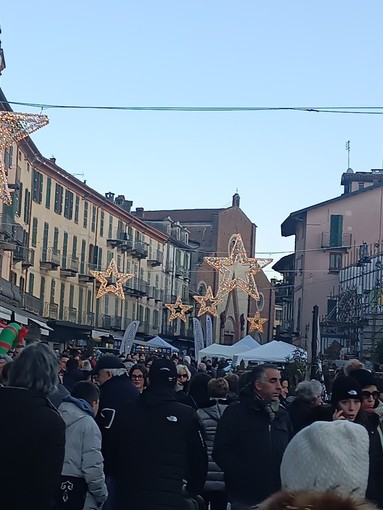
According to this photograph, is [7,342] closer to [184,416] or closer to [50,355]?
[184,416]

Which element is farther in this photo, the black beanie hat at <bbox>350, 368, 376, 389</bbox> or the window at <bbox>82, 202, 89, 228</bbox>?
the window at <bbox>82, 202, 89, 228</bbox>

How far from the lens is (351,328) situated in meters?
52.0

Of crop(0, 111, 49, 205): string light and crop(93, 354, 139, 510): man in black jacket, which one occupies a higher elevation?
crop(0, 111, 49, 205): string light

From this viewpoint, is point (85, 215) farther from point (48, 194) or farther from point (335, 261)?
point (335, 261)

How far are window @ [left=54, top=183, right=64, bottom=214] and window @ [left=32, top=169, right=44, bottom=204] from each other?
9.50 ft

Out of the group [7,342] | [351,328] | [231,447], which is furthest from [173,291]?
[231,447]

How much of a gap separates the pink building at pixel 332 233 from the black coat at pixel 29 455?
57838mm

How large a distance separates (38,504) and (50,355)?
0.75m

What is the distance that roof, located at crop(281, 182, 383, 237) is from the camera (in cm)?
6419

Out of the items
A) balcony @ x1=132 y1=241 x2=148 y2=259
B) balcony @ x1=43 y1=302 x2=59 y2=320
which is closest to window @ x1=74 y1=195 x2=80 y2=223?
balcony @ x1=43 y1=302 x2=59 y2=320

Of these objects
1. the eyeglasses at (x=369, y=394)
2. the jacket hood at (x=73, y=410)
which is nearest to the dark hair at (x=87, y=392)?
the jacket hood at (x=73, y=410)

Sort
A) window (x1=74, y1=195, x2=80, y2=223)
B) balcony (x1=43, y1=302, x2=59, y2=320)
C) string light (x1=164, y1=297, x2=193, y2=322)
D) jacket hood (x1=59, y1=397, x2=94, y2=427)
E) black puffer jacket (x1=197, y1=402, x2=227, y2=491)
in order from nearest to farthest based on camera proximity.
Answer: jacket hood (x1=59, y1=397, x2=94, y2=427), black puffer jacket (x1=197, y1=402, x2=227, y2=491), balcony (x1=43, y1=302, x2=59, y2=320), window (x1=74, y1=195, x2=80, y2=223), string light (x1=164, y1=297, x2=193, y2=322)

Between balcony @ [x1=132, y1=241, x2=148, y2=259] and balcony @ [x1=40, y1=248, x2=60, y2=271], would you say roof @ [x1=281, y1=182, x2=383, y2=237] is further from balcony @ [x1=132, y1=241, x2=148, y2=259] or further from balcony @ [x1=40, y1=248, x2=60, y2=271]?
balcony @ [x1=40, y1=248, x2=60, y2=271]

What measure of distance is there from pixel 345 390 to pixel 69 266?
2176 inches
